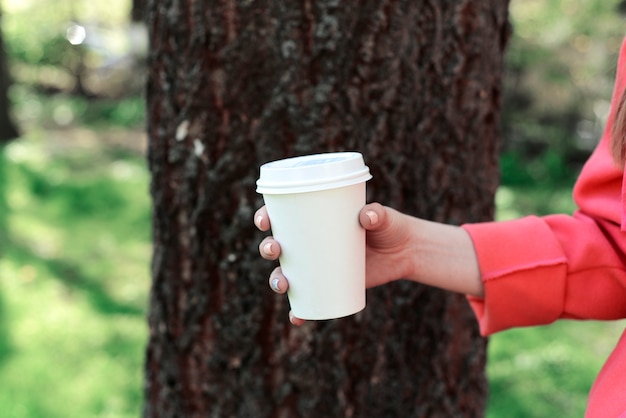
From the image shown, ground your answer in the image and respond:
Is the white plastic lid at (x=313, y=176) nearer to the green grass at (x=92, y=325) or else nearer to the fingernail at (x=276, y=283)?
the fingernail at (x=276, y=283)

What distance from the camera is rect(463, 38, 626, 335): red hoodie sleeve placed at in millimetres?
1301

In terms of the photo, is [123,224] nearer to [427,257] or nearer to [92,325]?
[92,325]

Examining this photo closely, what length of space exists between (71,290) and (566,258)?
3.63 metres

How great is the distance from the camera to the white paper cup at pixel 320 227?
1122 millimetres

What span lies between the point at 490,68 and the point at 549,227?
639 mm

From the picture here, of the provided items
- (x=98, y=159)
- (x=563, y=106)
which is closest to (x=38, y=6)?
(x=98, y=159)

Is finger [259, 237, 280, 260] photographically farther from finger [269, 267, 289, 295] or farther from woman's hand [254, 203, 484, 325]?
woman's hand [254, 203, 484, 325]

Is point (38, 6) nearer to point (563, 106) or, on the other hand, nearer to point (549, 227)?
point (563, 106)

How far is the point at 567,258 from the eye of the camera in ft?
4.32

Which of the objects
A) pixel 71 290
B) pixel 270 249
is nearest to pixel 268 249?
pixel 270 249

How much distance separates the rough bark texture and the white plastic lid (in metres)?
0.55

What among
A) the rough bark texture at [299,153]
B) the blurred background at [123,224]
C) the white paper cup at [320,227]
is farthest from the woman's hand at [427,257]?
the blurred background at [123,224]

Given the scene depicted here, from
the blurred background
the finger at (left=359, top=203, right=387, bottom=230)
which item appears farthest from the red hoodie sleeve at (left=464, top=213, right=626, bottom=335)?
the blurred background

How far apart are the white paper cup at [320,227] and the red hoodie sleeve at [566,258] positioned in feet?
0.89
